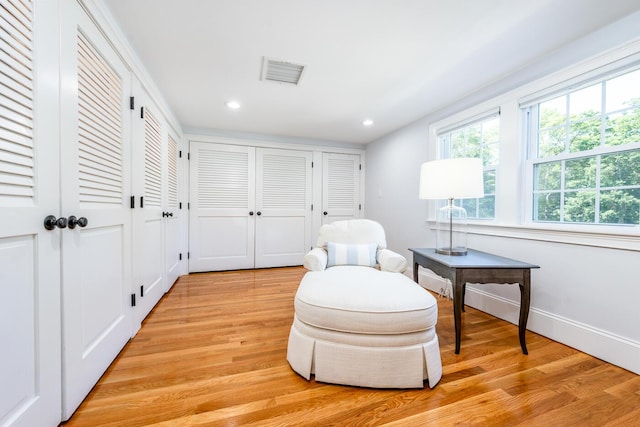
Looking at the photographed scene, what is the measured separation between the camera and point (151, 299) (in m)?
2.26

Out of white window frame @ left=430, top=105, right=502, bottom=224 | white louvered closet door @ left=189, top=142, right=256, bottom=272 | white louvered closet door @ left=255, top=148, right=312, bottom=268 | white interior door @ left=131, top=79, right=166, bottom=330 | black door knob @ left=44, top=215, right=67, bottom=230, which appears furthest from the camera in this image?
white louvered closet door @ left=255, top=148, right=312, bottom=268

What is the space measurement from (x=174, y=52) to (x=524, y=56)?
2517mm

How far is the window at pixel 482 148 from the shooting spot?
238cm

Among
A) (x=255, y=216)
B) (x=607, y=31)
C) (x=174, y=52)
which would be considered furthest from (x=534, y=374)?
(x=255, y=216)

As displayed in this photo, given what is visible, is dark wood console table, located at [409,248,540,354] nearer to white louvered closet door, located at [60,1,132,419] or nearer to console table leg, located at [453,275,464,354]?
console table leg, located at [453,275,464,354]

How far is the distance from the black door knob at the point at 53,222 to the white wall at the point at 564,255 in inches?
110

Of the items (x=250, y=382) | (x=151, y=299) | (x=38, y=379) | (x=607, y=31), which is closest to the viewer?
(x=38, y=379)

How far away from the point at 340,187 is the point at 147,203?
2.84 metres

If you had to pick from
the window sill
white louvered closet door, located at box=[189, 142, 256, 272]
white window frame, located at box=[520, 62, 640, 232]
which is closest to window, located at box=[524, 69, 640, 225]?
white window frame, located at box=[520, 62, 640, 232]

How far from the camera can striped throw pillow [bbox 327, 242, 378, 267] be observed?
2121 mm

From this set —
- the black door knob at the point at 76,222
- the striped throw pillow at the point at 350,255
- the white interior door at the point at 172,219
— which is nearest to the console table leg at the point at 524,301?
the striped throw pillow at the point at 350,255

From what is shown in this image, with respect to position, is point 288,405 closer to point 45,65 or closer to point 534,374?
point 534,374

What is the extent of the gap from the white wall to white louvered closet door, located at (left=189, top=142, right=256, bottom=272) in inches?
107

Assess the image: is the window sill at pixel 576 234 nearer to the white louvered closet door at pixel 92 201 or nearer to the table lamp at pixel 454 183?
the table lamp at pixel 454 183
